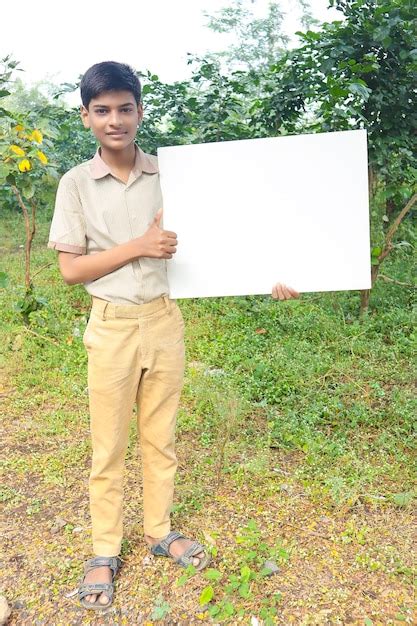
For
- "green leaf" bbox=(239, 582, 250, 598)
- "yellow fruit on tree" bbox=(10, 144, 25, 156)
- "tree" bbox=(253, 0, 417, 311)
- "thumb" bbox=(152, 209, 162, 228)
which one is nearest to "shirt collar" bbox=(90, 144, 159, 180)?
"thumb" bbox=(152, 209, 162, 228)

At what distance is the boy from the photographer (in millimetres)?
1621

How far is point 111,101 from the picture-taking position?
5.24 ft

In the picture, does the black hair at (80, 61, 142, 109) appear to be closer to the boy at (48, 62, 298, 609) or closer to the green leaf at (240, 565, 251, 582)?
the boy at (48, 62, 298, 609)

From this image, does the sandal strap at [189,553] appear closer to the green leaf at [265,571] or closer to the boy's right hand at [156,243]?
the green leaf at [265,571]

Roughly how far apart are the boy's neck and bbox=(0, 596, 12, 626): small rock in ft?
4.45

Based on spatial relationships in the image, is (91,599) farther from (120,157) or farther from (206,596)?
(120,157)

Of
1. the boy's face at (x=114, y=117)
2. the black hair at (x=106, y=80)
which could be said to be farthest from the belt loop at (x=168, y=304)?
the black hair at (x=106, y=80)

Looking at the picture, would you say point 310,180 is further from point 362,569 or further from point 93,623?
point 93,623

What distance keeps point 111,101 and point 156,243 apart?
15.4 inches

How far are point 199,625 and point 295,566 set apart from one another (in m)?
0.39

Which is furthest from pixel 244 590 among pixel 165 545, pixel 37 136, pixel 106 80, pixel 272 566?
pixel 37 136

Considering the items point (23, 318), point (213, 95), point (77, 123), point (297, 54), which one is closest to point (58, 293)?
point (23, 318)

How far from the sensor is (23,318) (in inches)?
163

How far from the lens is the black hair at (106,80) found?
5.17 ft
